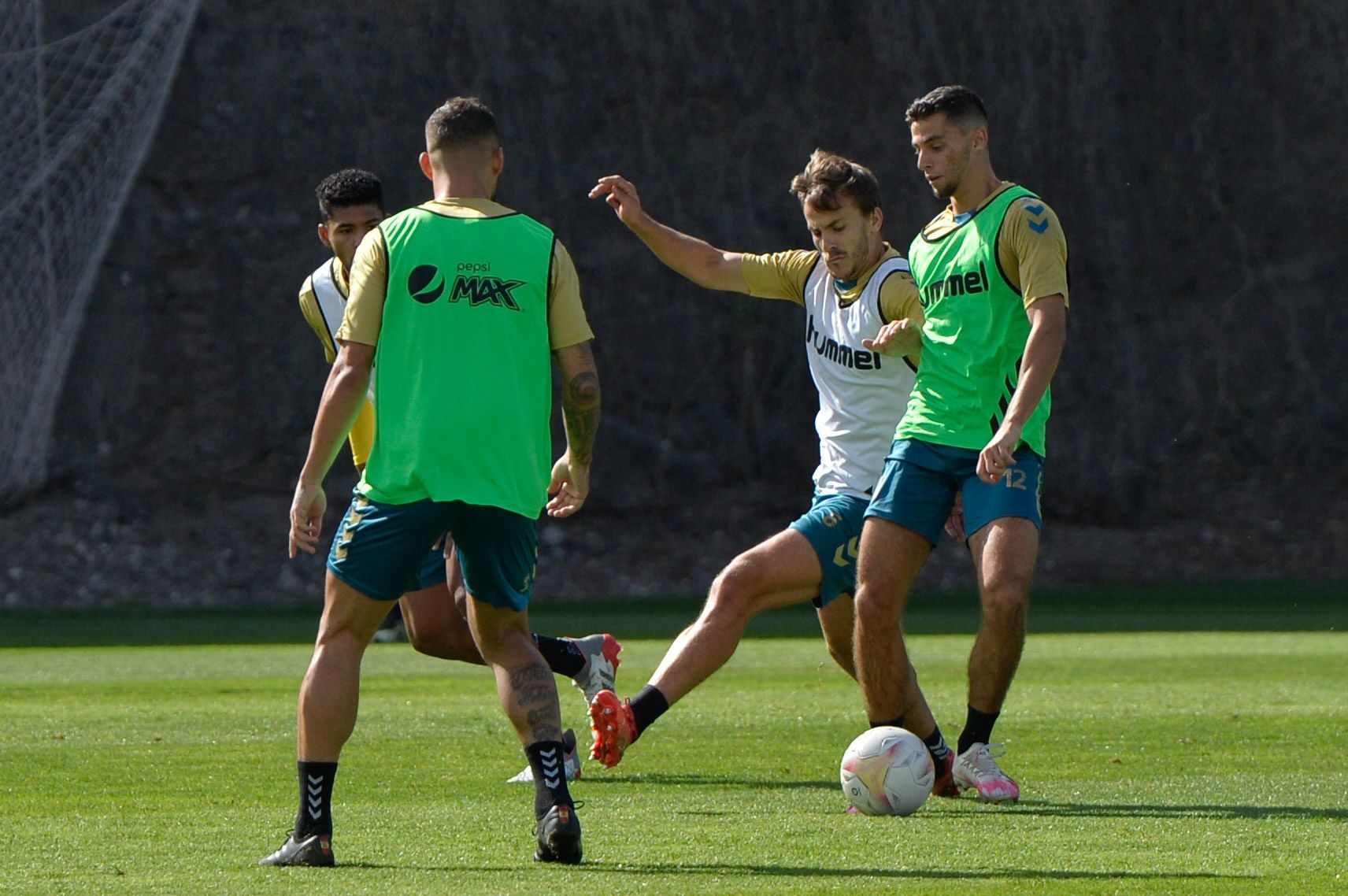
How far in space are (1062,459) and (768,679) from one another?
52.4ft

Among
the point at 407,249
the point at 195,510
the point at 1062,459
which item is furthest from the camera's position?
the point at 1062,459

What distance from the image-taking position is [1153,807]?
6.23 meters

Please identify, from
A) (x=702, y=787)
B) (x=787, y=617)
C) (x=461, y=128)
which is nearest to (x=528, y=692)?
(x=461, y=128)

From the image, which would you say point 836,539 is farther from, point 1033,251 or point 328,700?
point 328,700

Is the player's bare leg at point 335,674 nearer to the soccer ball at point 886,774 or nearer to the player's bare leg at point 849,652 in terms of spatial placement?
the soccer ball at point 886,774

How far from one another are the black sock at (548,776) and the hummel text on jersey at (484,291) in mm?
1122

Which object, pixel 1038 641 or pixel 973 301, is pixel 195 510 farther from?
pixel 973 301

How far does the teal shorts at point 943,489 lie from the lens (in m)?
6.45

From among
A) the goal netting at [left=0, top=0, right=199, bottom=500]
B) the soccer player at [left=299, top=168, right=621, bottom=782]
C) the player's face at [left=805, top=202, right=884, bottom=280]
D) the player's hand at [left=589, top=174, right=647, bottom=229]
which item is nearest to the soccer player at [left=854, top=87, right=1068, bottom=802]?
the player's face at [left=805, top=202, right=884, bottom=280]

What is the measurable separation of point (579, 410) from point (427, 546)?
1.88 feet

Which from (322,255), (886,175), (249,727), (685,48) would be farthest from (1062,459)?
(249,727)

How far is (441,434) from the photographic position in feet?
16.8

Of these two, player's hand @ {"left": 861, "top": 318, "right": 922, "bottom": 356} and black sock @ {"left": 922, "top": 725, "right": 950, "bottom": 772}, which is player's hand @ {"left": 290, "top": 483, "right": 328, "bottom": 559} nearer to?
player's hand @ {"left": 861, "top": 318, "right": 922, "bottom": 356}

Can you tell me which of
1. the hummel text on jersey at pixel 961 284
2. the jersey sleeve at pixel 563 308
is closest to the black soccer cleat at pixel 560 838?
the jersey sleeve at pixel 563 308
